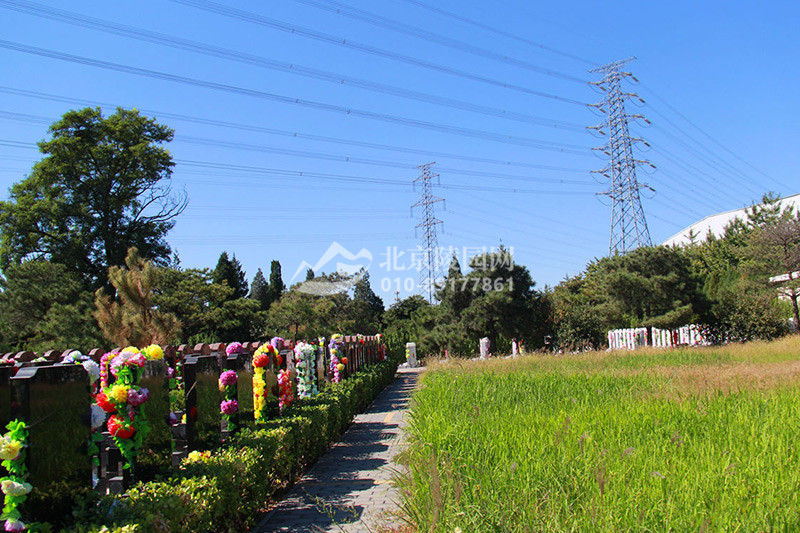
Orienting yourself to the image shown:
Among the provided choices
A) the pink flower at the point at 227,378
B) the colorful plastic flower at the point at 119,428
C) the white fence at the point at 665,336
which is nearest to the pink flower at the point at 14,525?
the colorful plastic flower at the point at 119,428

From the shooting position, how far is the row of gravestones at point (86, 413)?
3355 millimetres

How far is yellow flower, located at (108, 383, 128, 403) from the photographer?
4.55 meters

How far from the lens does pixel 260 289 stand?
60031 millimetres

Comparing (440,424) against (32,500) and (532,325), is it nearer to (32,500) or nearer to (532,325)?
(32,500)

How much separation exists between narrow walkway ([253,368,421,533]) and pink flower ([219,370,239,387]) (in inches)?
56.4

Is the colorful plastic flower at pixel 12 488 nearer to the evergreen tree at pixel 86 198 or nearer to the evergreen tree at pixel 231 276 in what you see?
the evergreen tree at pixel 86 198

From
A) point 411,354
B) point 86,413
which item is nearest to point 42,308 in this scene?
point 411,354

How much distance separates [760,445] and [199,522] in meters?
3.90

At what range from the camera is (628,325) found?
1178 inches

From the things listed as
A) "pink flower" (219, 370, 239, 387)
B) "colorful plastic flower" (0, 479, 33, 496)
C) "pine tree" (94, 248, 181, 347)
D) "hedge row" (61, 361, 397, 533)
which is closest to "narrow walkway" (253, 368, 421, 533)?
"hedge row" (61, 361, 397, 533)

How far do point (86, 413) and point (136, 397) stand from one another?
0.58 m

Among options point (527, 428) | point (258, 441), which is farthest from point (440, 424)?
point (258, 441)

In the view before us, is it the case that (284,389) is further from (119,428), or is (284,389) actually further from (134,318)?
(134,318)

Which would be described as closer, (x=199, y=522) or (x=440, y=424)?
(x=199, y=522)
